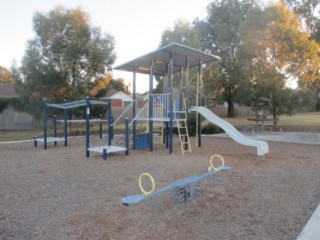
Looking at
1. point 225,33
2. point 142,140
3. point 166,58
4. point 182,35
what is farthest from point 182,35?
point 225,33

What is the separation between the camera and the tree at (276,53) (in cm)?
1688

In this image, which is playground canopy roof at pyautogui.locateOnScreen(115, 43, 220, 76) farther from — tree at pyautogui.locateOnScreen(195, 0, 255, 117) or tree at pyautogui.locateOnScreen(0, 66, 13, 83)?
tree at pyautogui.locateOnScreen(0, 66, 13, 83)

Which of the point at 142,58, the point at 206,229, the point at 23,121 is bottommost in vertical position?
the point at 206,229

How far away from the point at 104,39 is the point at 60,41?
2667 mm

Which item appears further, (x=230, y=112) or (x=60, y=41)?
(x=230, y=112)

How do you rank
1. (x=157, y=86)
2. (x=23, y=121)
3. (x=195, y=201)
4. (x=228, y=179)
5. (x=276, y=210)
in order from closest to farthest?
1. (x=276, y=210)
2. (x=195, y=201)
3. (x=228, y=179)
4. (x=23, y=121)
5. (x=157, y=86)

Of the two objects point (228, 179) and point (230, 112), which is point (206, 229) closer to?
point (228, 179)

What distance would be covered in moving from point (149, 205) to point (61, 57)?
14.9 m

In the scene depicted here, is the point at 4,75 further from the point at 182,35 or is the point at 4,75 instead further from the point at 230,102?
the point at 182,35

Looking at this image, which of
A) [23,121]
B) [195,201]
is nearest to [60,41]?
[23,121]

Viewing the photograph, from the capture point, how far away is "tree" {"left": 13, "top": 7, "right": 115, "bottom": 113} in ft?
54.3

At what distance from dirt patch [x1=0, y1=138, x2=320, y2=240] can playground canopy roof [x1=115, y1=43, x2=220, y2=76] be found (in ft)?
11.7

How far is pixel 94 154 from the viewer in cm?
953

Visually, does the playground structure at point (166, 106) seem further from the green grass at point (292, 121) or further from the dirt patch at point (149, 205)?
the green grass at point (292, 121)
